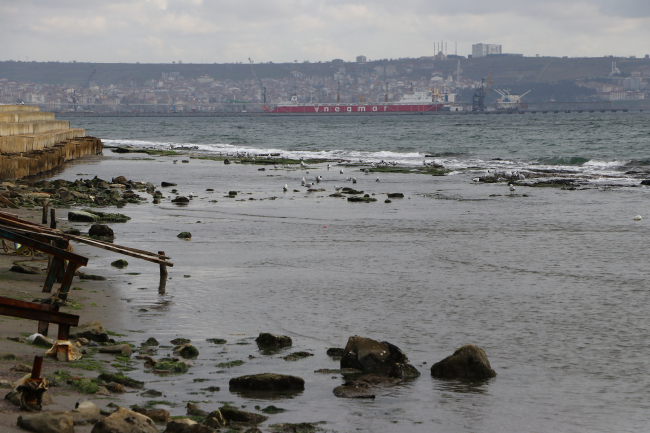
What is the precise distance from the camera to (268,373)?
5.90 metres

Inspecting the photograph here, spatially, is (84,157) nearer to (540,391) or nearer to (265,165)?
(265,165)

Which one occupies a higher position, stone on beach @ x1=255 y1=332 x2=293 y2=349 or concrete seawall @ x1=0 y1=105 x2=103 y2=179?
concrete seawall @ x1=0 y1=105 x2=103 y2=179

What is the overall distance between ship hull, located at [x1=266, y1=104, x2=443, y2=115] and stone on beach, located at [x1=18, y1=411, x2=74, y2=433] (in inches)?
7351

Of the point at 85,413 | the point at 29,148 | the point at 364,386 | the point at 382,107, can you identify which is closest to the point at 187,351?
the point at 364,386

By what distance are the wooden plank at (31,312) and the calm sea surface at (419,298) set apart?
85 centimetres

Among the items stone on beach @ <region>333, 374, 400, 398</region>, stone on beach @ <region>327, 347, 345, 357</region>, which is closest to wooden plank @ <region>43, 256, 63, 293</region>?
stone on beach @ <region>327, 347, 345, 357</region>

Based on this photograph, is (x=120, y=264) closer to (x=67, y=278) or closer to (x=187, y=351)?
(x=67, y=278)

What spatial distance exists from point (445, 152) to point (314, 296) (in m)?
40.7

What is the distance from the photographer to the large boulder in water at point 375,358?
6250 millimetres

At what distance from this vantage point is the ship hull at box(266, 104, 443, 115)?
18862cm

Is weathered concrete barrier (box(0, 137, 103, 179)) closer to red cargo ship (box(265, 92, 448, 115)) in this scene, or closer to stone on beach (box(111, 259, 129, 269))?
stone on beach (box(111, 259, 129, 269))

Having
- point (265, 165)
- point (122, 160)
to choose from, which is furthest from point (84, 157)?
point (265, 165)

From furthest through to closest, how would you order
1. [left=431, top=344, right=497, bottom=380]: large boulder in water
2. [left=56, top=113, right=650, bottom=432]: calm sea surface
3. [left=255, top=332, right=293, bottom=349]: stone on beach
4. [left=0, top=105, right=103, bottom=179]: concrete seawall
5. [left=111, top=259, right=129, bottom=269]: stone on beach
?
[left=0, top=105, right=103, bottom=179]: concrete seawall
[left=111, top=259, right=129, bottom=269]: stone on beach
[left=255, top=332, right=293, bottom=349]: stone on beach
[left=431, top=344, right=497, bottom=380]: large boulder in water
[left=56, top=113, right=650, bottom=432]: calm sea surface

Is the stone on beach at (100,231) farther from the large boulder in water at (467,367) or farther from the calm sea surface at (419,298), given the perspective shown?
the large boulder in water at (467,367)
